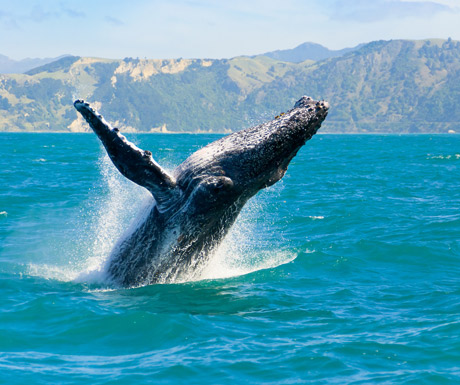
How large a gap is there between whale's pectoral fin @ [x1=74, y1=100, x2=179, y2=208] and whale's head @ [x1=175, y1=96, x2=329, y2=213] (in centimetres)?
56

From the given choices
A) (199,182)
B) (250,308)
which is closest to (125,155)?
(199,182)

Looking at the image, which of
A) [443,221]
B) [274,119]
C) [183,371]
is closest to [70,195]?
[443,221]

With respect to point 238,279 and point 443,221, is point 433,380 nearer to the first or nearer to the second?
point 238,279

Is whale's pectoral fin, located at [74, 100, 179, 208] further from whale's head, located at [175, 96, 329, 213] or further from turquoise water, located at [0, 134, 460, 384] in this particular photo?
turquoise water, located at [0, 134, 460, 384]

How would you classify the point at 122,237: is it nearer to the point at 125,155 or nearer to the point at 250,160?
the point at 125,155

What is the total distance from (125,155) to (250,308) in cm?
304

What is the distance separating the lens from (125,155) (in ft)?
26.9

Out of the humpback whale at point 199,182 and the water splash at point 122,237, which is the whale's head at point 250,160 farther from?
the water splash at point 122,237

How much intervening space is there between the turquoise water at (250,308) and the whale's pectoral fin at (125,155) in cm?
191

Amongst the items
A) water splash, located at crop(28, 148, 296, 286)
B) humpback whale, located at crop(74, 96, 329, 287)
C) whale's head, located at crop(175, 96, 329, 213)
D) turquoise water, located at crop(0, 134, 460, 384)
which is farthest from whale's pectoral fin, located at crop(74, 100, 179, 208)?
turquoise water, located at crop(0, 134, 460, 384)

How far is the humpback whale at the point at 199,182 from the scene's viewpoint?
27.6 feet

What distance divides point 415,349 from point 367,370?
1.00 meters

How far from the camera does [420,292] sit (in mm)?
10492

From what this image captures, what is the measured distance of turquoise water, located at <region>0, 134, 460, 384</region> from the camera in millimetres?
6977
